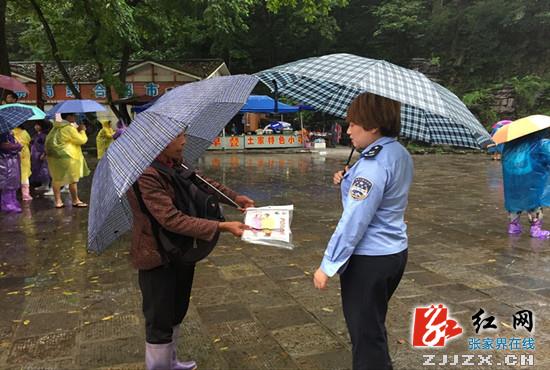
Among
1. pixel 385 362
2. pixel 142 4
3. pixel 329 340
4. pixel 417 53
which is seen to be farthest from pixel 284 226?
pixel 417 53

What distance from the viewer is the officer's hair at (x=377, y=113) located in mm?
2174

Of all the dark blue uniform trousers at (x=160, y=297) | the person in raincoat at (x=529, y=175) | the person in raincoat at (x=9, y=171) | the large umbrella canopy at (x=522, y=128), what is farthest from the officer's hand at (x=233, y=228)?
the person in raincoat at (x=9, y=171)

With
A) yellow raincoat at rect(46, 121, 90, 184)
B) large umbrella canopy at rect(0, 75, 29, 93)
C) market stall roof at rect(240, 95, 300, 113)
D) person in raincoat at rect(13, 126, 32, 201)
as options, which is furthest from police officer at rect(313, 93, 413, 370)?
market stall roof at rect(240, 95, 300, 113)

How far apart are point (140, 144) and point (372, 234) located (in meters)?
1.12

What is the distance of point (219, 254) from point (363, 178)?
3528 mm

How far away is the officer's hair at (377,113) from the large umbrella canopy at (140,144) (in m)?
0.72

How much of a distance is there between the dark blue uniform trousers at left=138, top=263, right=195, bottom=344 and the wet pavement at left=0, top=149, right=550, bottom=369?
0.62 metres

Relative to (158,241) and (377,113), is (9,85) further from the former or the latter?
(377,113)

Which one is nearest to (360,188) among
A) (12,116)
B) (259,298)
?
(259,298)

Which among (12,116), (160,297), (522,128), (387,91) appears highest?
(12,116)

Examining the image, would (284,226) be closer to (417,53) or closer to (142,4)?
(142,4)

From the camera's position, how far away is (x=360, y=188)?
6.78 feet

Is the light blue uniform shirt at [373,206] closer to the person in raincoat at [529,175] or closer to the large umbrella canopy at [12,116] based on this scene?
the person in raincoat at [529,175]

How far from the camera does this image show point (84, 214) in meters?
7.63
